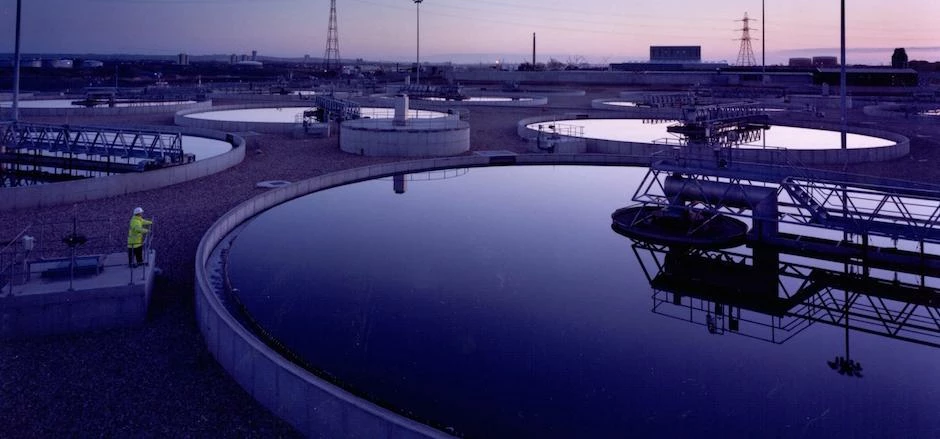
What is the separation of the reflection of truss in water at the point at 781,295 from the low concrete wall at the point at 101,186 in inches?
561

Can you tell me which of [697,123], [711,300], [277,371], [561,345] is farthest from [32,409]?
[697,123]

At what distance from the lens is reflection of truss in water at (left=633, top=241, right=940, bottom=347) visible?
1113 cm

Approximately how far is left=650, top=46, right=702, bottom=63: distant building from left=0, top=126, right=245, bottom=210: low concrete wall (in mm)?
96107

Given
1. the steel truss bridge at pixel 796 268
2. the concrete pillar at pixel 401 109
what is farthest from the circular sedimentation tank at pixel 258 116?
the steel truss bridge at pixel 796 268

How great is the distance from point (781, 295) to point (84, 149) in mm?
23735

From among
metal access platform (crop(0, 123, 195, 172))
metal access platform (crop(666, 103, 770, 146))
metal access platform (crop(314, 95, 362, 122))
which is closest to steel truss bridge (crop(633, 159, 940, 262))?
metal access platform (crop(666, 103, 770, 146))

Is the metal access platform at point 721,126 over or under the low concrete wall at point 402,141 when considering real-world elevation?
over

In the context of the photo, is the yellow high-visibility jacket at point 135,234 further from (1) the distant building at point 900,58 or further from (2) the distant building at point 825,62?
(2) the distant building at point 825,62

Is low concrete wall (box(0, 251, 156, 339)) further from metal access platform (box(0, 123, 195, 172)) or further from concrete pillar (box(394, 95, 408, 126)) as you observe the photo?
concrete pillar (box(394, 95, 408, 126))

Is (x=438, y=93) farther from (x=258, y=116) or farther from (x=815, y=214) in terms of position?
(x=815, y=214)

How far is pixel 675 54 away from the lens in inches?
4277

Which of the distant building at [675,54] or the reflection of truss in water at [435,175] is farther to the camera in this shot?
the distant building at [675,54]

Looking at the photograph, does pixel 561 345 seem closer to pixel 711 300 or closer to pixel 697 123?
pixel 711 300

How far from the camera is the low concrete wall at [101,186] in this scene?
17.0m
